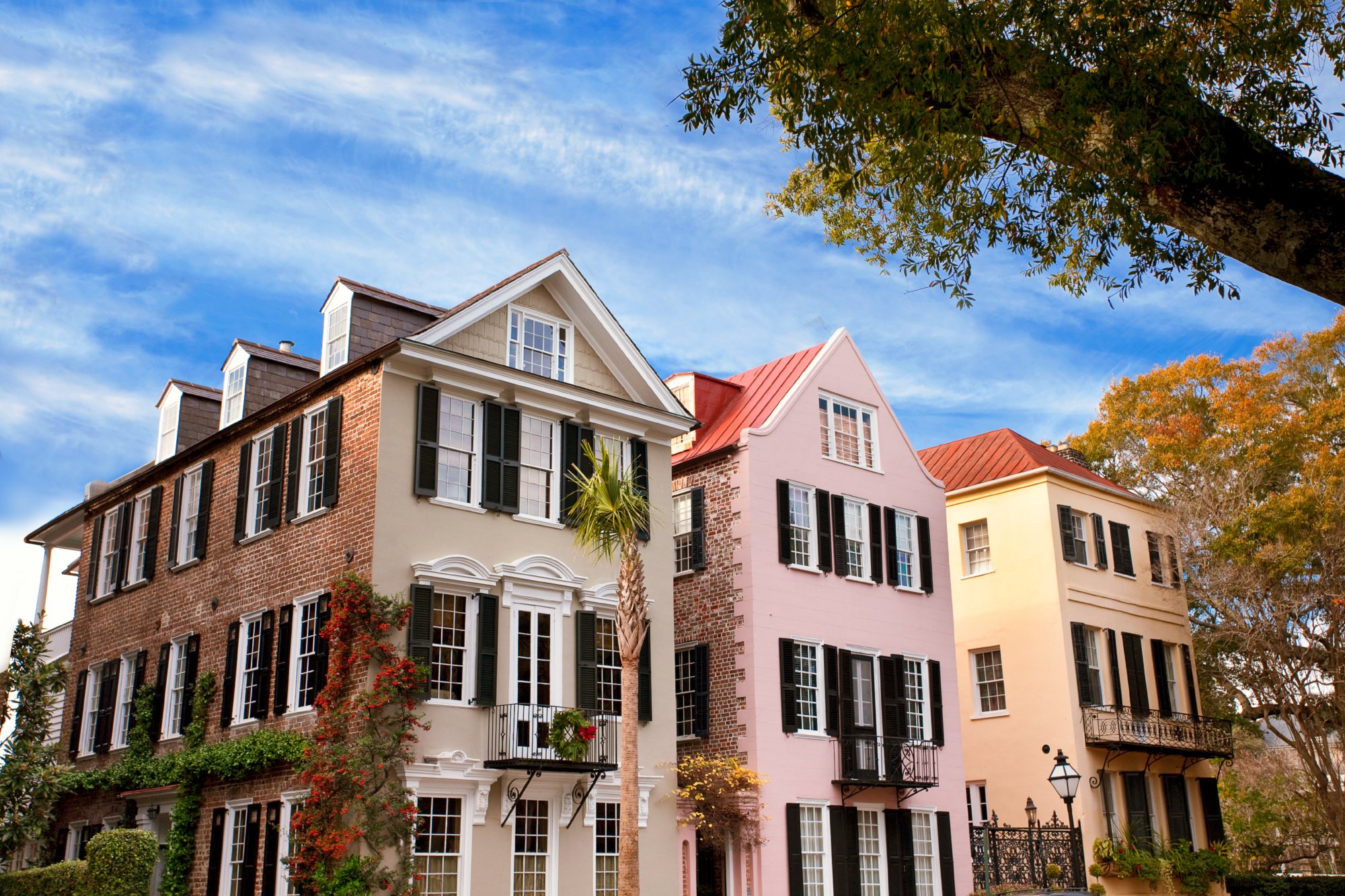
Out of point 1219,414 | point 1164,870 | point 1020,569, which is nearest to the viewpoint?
point 1164,870

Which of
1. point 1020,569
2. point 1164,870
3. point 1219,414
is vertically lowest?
point 1164,870

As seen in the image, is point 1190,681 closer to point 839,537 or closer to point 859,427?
point 859,427

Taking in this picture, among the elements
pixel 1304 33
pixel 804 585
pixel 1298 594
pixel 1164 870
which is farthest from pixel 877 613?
pixel 1304 33

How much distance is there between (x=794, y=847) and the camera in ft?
76.5

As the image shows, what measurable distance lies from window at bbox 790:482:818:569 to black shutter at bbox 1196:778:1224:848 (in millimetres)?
14789

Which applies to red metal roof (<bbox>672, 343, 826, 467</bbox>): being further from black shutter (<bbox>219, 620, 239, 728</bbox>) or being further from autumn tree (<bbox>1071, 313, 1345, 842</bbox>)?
autumn tree (<bbox>1071, 313, 1345, 842</bbox>)

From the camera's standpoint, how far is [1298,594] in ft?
105

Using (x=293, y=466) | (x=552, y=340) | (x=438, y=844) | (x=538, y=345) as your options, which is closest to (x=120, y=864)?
(x=438, y=844)

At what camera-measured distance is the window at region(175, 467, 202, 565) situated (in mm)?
24328

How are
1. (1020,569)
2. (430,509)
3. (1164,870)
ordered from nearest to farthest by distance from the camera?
(430,509)
(1164,870)
(1020,569)

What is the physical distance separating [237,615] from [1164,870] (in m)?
21.5

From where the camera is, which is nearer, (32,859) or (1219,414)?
(32,859)

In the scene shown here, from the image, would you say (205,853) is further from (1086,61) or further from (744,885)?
(1086,61)

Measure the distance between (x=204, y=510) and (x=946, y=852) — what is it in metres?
16.5
